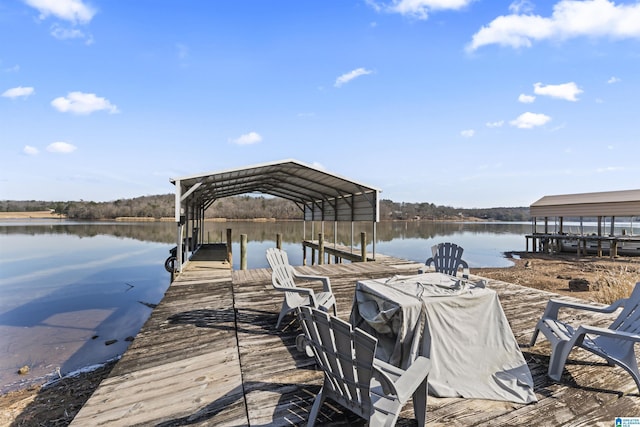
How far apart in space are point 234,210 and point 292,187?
2620 centimetres

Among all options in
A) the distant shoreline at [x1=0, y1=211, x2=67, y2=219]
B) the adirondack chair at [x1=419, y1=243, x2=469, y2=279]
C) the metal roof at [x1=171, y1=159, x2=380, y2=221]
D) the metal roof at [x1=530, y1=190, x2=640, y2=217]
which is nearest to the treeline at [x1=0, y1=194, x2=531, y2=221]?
the distant shoreline at [x1=0, y1=211, x2=67, y2=219]

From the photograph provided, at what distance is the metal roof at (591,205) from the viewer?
16.6 m

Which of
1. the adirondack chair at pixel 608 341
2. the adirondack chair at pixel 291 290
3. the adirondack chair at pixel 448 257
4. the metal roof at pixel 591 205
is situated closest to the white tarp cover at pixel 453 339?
the adirondack chair at pixel 608 341

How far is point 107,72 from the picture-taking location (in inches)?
368

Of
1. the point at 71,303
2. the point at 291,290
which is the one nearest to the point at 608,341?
the point at 291,290

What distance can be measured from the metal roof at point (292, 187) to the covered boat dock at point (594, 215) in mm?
15027

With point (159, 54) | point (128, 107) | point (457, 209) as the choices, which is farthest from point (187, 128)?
point (457, 209)

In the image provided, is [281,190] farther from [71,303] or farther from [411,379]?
[411,379]

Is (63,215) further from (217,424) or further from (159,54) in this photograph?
(217,424)

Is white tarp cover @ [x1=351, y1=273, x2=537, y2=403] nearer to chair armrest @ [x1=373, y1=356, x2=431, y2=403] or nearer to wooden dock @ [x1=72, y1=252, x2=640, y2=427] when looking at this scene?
wooden dock @ [x1=72, y1=252, x2=640, y2=427]

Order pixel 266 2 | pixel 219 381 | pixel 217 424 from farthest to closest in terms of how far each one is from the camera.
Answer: pixel 266 2
pixel 219 381
pixel 217 424

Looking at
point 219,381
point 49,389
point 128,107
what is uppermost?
point 128,107

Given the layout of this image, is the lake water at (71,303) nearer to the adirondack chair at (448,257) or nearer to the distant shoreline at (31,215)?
the adirondack chair at (448,257)

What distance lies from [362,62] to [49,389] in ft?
29.4
